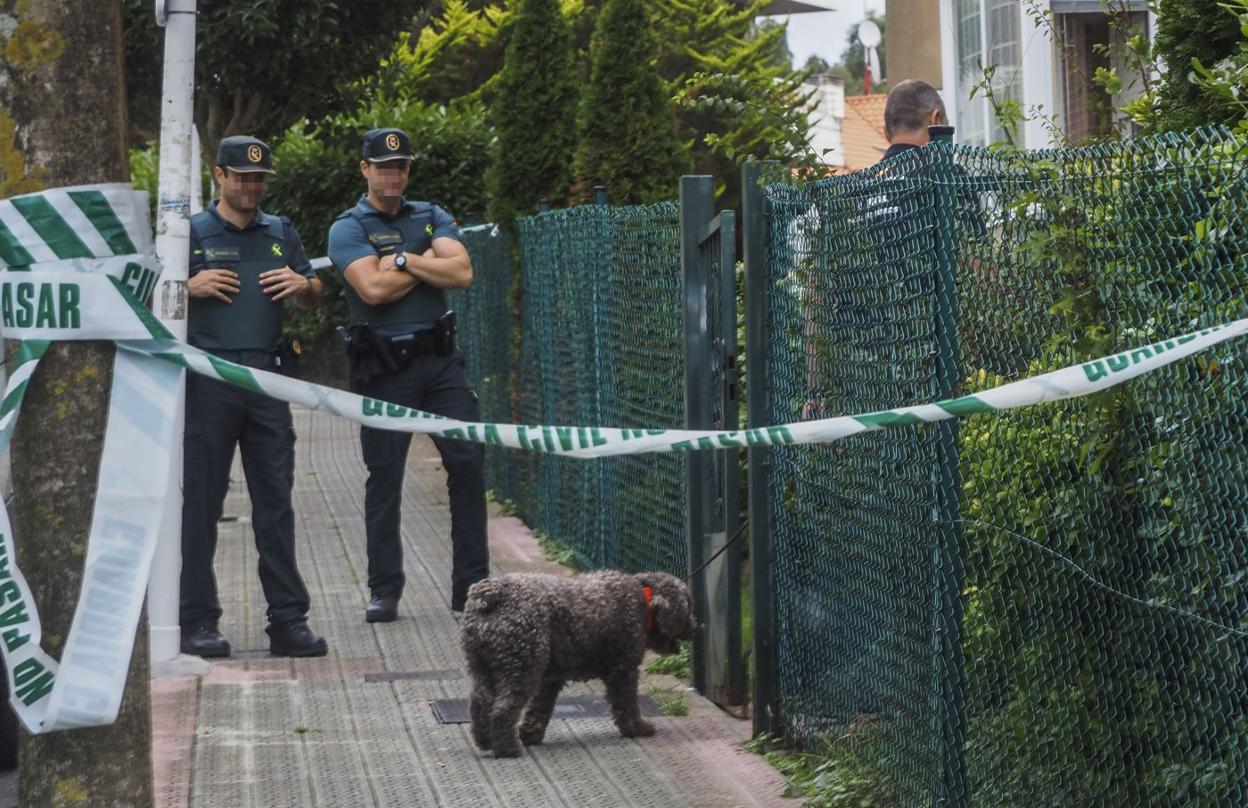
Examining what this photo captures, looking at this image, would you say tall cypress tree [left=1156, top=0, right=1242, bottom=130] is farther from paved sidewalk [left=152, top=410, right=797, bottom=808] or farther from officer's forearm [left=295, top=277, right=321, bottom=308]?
officer's forearm [left=295, top=277, right=321, bottom=308]

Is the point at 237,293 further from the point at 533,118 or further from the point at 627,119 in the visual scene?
the point at 533,118

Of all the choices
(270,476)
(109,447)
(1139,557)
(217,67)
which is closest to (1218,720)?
(1139,557)

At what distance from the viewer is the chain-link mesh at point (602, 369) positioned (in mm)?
7492

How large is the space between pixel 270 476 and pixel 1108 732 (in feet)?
14.9

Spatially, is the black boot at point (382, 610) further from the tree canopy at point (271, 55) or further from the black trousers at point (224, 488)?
the tree canopy at point (271, 55)

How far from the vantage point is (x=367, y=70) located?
13.9m

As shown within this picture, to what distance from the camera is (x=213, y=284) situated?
291 inches

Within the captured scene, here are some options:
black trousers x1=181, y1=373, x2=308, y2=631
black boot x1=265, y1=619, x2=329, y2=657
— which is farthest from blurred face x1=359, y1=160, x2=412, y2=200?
black boot x1=265, y1=619, x2=329, y2=657

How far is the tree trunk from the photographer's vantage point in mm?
3828

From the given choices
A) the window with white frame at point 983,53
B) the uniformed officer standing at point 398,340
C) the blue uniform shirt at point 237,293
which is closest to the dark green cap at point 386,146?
the uniformed officer standing at point 398,340

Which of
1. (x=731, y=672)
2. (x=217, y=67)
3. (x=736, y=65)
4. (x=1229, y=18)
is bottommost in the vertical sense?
(x=731, y=672)

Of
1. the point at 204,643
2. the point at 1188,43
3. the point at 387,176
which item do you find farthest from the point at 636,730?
the point at 387,176

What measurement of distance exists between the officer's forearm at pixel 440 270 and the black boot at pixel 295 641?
1634 millimetres

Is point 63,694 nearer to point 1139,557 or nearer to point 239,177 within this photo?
point 1139,557
